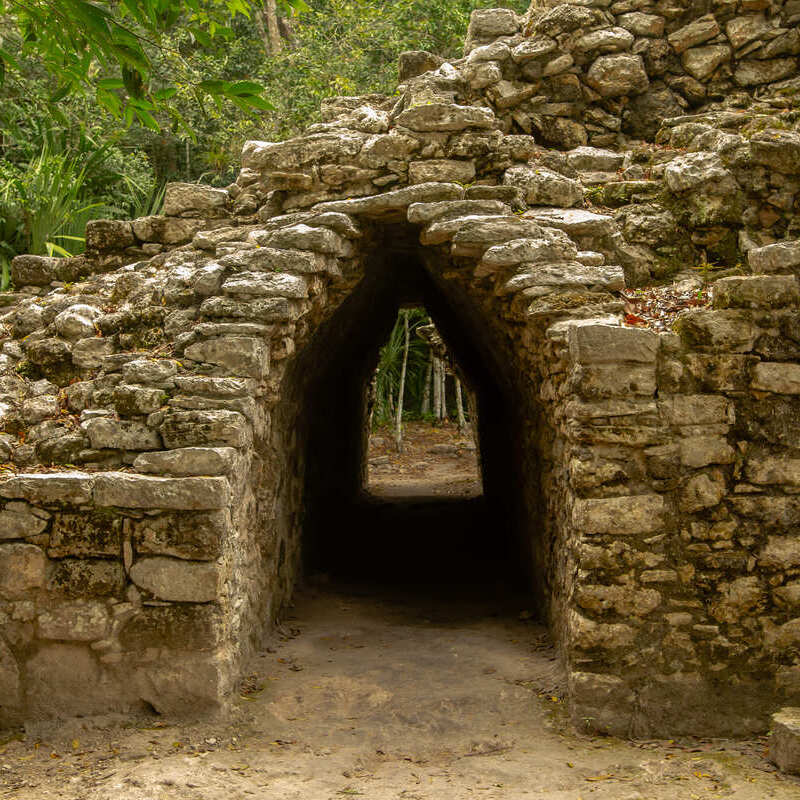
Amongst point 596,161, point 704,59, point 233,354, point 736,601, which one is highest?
point 704,59

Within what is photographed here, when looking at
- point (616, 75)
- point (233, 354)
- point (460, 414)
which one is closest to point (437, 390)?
point (460, 414)

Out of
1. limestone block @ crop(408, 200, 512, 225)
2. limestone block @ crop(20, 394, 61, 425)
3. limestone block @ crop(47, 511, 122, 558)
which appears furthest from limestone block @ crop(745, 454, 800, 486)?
limestone block @ crop(20, 394, 61, 425)

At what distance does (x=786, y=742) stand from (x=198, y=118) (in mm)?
12623

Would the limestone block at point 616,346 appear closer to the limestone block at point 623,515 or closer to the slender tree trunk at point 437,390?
the limestone block at point 623,515

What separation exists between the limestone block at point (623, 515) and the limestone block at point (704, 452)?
0.85 feet

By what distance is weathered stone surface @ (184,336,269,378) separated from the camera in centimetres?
421

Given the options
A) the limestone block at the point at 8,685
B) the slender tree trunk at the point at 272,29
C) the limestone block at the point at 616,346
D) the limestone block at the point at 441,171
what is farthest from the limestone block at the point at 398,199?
the slender tree trunk at the point at 272,29

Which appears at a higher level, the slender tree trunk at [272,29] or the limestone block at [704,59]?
the slender tree trunk at [272,29]

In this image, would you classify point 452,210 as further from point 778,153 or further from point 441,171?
point 778,153

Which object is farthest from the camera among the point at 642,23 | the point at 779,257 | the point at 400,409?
the point at 400,409

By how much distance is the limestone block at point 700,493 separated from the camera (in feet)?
12.7

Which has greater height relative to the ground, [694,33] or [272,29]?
[272,29]

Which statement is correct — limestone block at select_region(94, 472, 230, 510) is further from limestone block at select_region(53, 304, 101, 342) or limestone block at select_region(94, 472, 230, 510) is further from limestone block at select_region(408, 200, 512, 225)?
limestone block at select_region(408, 200, 512, 225)

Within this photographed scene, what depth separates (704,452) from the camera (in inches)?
153
